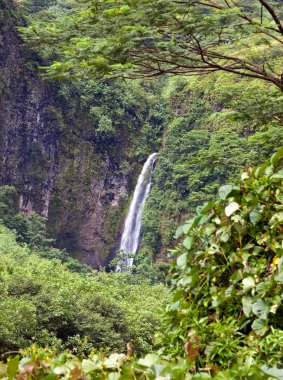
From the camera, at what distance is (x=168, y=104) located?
2095 centimetres

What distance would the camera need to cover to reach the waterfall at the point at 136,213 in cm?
1900

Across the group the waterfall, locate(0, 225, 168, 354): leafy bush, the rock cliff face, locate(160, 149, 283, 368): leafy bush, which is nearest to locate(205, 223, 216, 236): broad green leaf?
locate(160, 149, 283, 368): leafy bush

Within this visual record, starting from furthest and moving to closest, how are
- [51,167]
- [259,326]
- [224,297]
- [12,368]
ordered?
[51,167] < [224,297] < [259,326] < [12,368]

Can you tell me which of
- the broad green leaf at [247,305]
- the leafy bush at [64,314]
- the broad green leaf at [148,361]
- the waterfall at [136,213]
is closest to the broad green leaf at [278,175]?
the broad green leaf at [247,305]

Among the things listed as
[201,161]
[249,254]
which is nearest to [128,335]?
[201,161]

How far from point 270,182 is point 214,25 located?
201 cm

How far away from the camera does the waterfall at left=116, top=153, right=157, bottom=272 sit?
62.3 ft

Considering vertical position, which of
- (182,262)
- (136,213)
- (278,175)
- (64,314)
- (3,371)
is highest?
(278,175)

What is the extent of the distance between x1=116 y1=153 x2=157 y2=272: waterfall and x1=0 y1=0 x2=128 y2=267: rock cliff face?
31.7 inches

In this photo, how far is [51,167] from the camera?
65.0ft

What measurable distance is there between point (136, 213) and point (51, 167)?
12.2 feet

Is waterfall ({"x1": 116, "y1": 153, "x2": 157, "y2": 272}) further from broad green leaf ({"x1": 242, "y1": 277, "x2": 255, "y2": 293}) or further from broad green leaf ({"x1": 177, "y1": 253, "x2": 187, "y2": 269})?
broad green leaf ({"x1": 242, "y1": 277, "x2": 255, "y2": 293})

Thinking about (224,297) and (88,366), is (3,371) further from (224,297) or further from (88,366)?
(224,297)

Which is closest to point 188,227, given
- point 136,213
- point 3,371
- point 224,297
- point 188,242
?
point 188,242
